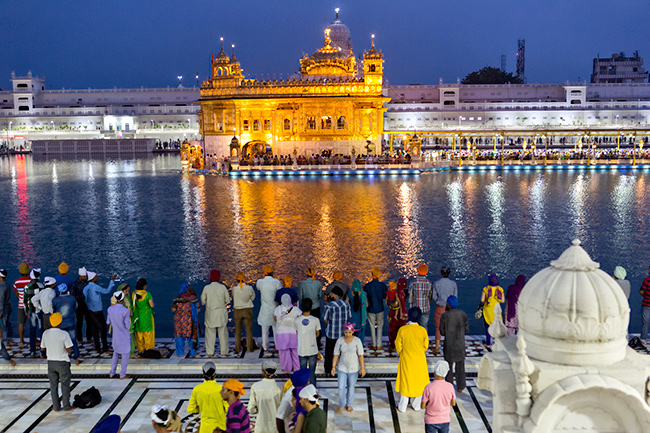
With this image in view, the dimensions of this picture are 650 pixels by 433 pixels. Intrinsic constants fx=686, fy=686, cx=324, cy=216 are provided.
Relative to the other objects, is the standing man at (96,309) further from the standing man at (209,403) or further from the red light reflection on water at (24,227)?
the red light reflection on water at (24,227)

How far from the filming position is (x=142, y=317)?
999 centimetres

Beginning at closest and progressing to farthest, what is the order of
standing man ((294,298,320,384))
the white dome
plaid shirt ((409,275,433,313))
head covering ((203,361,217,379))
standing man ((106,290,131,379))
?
1. the white dome
2. head covering ((203,361,217,379))
3. standing man ((294,298,320,384))
4. standing man ((106,290,131,379))
5. plaid shirt ((409,275,433,313))

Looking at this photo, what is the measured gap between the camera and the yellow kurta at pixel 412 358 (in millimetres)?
7828

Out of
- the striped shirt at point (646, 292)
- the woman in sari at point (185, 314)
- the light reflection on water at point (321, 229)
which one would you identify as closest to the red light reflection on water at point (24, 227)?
the light reflection on water at point (321, 229)

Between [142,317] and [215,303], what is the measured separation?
3.57 feet

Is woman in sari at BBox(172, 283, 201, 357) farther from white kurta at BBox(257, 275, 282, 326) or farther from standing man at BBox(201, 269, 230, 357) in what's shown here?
white kurta at BBox(257, 275, 282, 326)

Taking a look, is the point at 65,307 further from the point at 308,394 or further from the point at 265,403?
the point at 308,394

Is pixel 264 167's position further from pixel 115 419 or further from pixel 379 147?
pixel 115 419

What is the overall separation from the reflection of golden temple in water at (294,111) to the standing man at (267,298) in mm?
47842

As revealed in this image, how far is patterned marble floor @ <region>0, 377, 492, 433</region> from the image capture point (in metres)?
7.81

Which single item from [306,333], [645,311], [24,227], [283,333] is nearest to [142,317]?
[283,333]

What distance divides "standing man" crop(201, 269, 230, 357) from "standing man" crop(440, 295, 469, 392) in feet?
10.6

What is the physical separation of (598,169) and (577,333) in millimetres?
55500

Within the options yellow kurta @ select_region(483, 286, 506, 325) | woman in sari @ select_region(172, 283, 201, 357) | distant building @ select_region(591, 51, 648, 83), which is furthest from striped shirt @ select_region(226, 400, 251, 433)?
distant building @ select_region(591, 51, 648, 83)
